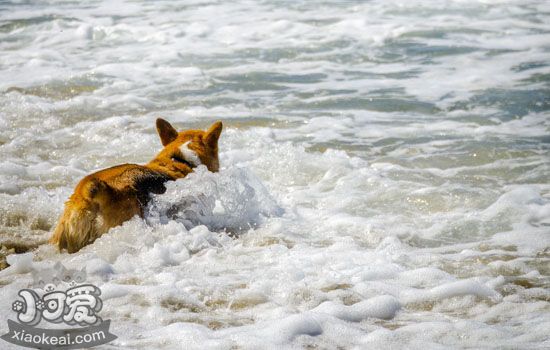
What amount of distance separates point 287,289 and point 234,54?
8250 mm

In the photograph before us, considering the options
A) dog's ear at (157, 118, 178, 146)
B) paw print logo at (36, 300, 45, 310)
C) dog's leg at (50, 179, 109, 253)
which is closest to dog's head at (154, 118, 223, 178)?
dog's ear at (157, 118, 178, 146)

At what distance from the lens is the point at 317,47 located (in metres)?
12.4

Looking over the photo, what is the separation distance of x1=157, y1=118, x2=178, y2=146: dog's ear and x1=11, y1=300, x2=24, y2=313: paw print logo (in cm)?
247

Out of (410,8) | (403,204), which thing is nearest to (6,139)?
(403,204)

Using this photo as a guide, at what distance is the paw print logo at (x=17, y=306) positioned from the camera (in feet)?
12.9

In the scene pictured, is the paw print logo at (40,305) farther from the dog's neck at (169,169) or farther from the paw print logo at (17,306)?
the dog's neck at (169,169)

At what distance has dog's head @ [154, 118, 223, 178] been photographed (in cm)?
587

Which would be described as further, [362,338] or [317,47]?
[317,47]

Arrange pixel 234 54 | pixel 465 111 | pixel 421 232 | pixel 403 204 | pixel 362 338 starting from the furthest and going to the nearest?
pixel 234 54
pixel 465 111
pixel 403 204
pixel 421 232
pixel 362 338

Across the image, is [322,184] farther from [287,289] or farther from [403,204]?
[287,289]

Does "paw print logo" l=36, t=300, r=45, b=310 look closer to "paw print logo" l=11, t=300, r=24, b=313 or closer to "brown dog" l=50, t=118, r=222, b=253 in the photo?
"paw print logo" l=11, t=300, r=24, b=313

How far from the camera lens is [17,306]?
3975 millimetres

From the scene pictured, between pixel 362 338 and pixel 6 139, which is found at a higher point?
pixel 6 139

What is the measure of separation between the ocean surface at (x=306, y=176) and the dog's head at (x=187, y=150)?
262 mm
